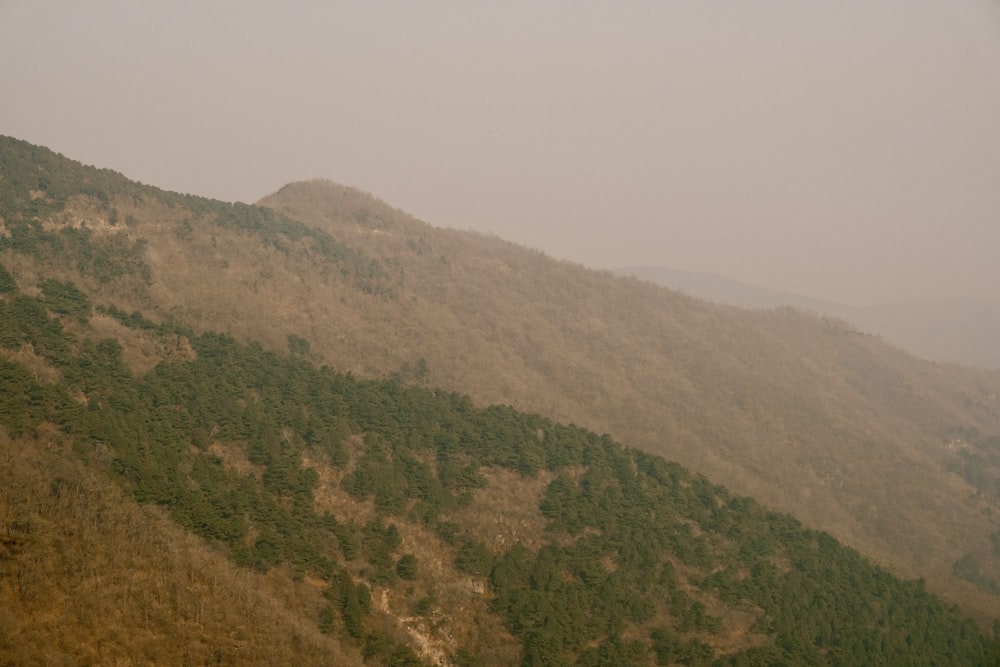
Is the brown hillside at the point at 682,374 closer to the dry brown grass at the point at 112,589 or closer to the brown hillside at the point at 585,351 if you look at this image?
the brown hillside at the point at 585,351

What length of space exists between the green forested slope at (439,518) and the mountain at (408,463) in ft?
0.45

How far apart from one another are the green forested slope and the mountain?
0.14 m

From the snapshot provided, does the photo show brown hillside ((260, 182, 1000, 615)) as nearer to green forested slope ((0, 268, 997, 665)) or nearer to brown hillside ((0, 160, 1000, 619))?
brown hillside ((0, 160, 1000, 619))

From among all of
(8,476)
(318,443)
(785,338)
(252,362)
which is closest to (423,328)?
(252,362)

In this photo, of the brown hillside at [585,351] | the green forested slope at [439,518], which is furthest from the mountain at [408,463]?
the brown hillside at [585,351]

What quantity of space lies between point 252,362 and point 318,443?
780 cm

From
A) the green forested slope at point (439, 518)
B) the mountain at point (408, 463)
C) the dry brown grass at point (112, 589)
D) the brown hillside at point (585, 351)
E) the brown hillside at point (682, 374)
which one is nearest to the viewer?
the dry brown grass at point (112, 589)

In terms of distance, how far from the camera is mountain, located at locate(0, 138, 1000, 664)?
25344 millimetres

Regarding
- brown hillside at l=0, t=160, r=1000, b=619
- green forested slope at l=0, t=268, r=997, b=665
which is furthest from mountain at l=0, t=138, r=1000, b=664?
brown hillside at l=0, t=160, r=1000, b=619

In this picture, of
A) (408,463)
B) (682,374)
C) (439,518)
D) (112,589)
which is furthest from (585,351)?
(112,589)

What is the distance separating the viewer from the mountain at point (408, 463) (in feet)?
83.1

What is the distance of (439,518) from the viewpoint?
1247 inches

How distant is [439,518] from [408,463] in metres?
3.57

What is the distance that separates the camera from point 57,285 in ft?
116
